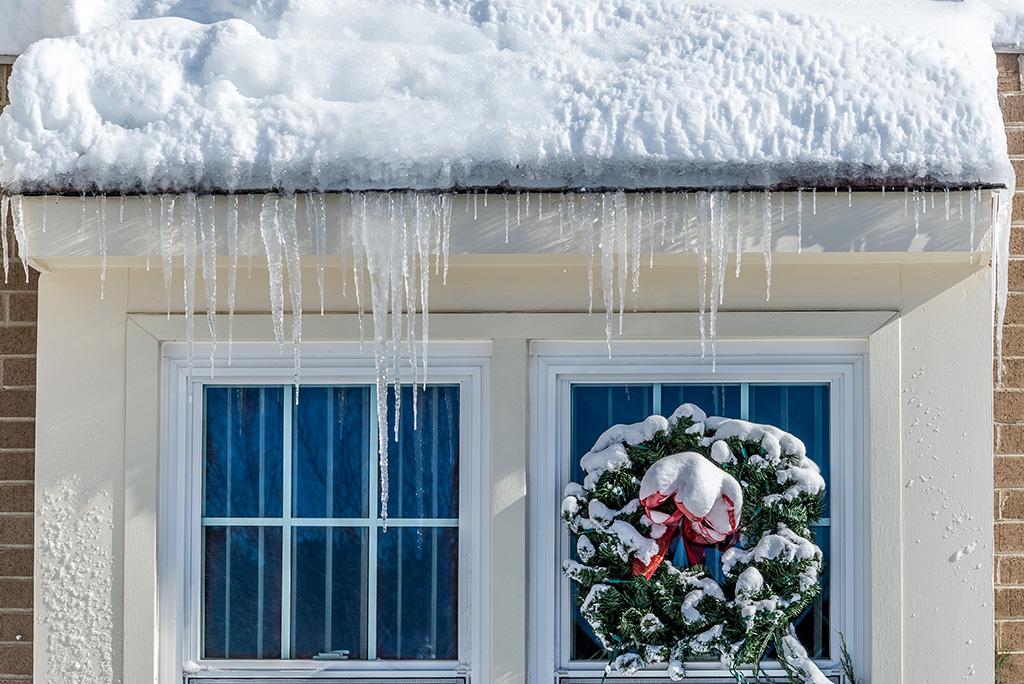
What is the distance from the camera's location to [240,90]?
2.95 metres

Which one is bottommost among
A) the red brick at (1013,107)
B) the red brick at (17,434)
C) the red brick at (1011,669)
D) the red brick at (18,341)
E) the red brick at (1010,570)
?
the red brick at (1011,669)

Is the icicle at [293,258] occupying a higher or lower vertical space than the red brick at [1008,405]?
higher

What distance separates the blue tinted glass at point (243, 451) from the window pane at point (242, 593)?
3.9 inches

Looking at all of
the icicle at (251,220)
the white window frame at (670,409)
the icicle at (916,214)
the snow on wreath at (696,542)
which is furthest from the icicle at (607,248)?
the icicle at (251,220)

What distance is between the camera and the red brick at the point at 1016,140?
3.28 metres

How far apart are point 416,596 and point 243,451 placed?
0.91 m

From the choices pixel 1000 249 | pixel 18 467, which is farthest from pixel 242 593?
pixel 1000 249

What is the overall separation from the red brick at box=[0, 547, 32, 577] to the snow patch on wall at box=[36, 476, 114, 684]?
165mm

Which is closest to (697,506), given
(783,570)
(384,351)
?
(783,570)

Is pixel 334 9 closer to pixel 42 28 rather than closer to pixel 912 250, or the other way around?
pixel 42 28

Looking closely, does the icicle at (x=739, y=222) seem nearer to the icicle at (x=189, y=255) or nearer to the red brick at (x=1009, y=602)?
the red brick at (x=1009, y=602)

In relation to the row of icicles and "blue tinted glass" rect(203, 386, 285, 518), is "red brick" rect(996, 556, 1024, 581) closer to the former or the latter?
the row of icicles

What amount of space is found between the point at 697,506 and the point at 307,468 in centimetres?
153

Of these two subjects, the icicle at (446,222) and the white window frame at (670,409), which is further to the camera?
the white window frame at (670,409)
